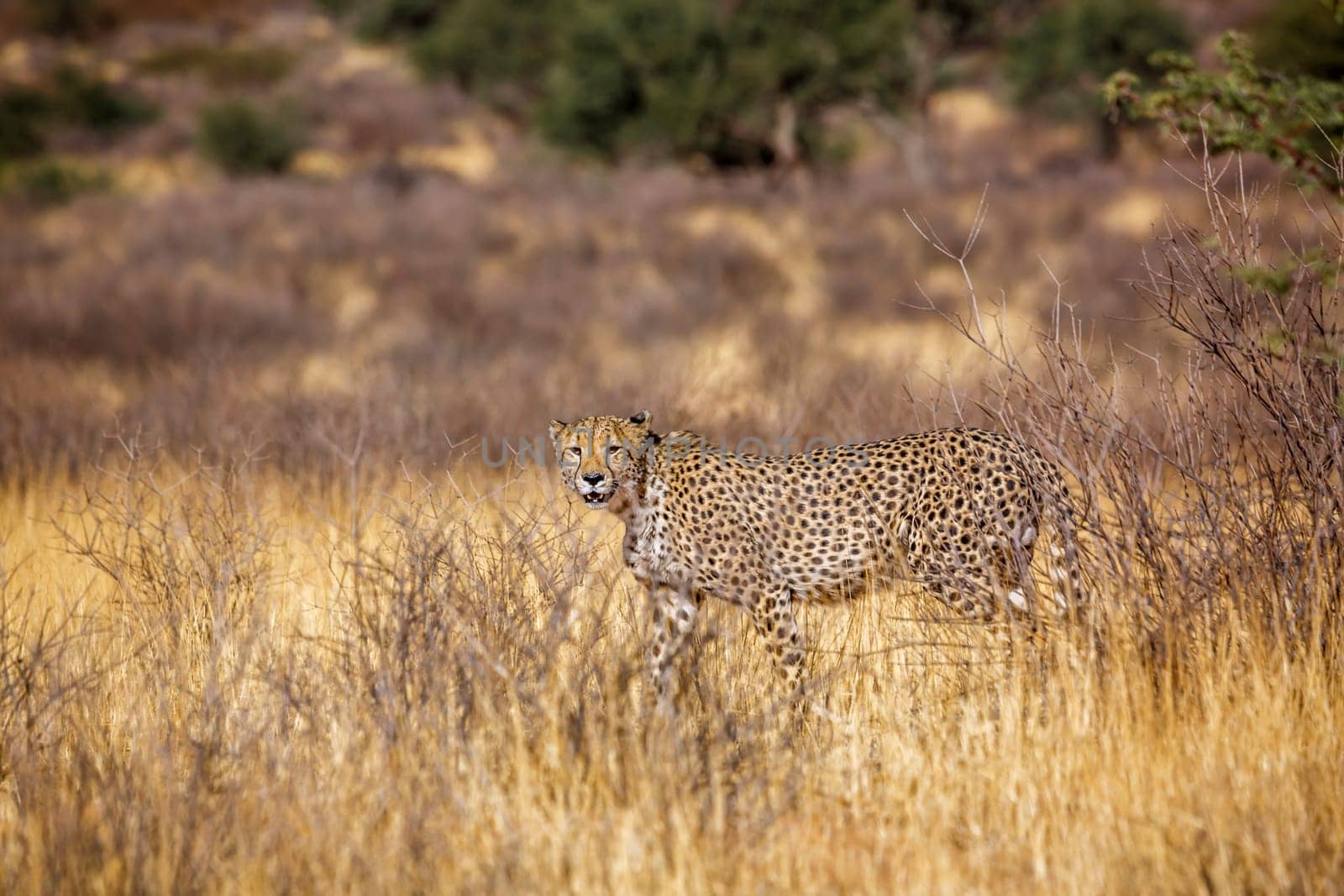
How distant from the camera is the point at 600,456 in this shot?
4707 mm

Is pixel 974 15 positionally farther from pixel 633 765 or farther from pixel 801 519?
pixel 633 765

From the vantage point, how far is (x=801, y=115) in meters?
25.0

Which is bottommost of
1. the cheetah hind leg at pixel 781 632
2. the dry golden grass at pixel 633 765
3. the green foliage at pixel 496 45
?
the dry golden grass at pixel 633 765

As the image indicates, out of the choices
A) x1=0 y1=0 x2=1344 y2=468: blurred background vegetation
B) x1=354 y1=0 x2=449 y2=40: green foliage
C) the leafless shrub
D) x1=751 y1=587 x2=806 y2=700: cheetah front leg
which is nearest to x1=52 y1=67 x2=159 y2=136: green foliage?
x1=0 y1=0 x2=1344 y2=468: blurred background vegetation

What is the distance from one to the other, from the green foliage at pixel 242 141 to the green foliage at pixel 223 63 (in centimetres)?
1375

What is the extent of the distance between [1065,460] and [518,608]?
67.5 inches

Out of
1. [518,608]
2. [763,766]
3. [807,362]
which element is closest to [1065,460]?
[763,766]

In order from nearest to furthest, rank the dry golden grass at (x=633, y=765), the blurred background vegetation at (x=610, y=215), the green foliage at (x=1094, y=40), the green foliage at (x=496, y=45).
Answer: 1. the dry golden grass at (x=633, y=765)
2. the blurred background vegetation at (x=610, y=215)
3. the green foliage at (x=1094, y=40)
4. the green foliage at (x=496, y=45)

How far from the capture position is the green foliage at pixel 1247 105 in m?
5.41

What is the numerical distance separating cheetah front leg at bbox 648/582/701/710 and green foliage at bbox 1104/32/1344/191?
269cm

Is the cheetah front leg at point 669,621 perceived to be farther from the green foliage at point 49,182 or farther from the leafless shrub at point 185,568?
the green foliage at point 49,182

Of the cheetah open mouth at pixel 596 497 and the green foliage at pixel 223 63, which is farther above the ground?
the green foliage at pixel 223 63

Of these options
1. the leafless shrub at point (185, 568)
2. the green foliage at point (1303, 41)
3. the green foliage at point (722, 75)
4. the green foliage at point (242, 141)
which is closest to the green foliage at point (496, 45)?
the green foliage at point (242, 141)

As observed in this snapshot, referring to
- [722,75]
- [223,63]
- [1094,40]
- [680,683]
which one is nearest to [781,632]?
[680,683]
